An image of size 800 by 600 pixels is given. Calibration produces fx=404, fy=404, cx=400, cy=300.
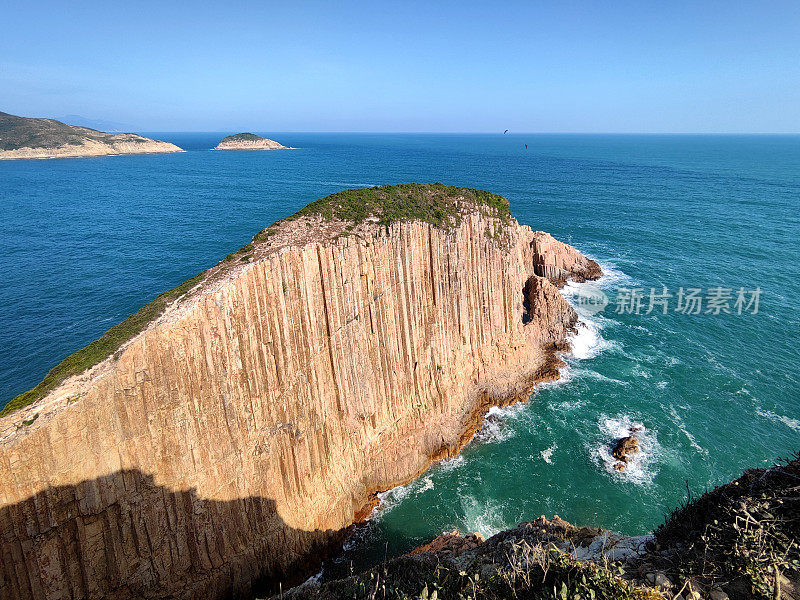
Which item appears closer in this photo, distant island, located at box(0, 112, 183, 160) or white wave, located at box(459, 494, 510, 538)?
white wave, located at box(459, 494, 510, 538)

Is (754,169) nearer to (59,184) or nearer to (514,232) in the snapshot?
(514,232)

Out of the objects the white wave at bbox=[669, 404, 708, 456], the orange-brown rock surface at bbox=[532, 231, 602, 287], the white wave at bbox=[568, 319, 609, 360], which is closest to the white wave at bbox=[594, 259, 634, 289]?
the orange-brown rock surface at bbox=[532, 231, 602, 287]

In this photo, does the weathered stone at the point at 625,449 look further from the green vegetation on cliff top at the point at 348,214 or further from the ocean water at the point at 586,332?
the green vegetation on cliff top at the point at 348,214

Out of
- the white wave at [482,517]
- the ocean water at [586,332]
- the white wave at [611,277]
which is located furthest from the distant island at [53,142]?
the white wave at [482,517]

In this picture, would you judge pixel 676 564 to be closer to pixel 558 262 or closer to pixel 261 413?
pixel 261 413

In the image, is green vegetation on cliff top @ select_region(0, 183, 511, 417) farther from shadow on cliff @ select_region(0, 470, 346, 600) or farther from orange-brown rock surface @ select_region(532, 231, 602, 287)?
orange-brown rock surface @ select_region(532, 231, 602, 287)

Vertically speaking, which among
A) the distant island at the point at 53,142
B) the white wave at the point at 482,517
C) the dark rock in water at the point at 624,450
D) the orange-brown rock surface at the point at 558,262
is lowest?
the white wave at the point at 482,517
